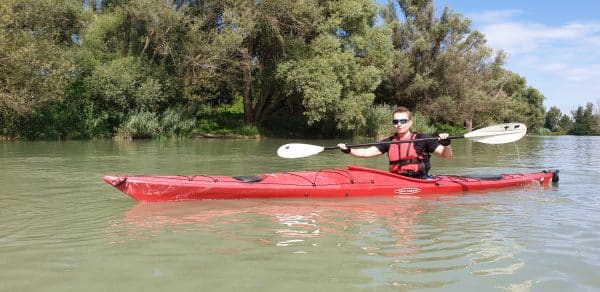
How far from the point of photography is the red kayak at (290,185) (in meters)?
5.47

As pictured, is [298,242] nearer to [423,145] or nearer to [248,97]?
[423,145]

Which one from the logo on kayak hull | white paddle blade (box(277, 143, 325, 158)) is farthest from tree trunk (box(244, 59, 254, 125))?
the logo on kayak hull

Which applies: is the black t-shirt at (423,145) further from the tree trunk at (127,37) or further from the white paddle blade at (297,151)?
the tree trunk at (127,37)

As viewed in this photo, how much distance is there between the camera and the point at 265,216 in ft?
16.3

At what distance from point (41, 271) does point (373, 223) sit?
2.79 m

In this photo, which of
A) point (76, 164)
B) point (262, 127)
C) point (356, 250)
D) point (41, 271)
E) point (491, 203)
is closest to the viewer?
point (41, 271)

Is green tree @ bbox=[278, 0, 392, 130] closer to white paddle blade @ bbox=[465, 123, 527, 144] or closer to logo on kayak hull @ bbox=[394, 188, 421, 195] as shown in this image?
white paddle blade @ bbox=[465, 123, 527, 144]

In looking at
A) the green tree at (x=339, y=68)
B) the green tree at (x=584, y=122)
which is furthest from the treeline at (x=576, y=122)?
the green tree at (x=339, y=68)

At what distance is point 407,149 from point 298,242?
2.99 metres

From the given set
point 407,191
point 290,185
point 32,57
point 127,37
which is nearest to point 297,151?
point 290,185

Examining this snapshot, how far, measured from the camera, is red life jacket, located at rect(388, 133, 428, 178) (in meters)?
6.46

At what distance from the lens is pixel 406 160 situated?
6562 millimetres

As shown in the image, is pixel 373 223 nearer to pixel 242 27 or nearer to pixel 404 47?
pixel 242 27

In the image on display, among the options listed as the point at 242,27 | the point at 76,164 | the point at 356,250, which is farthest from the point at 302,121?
the point at 356,250
